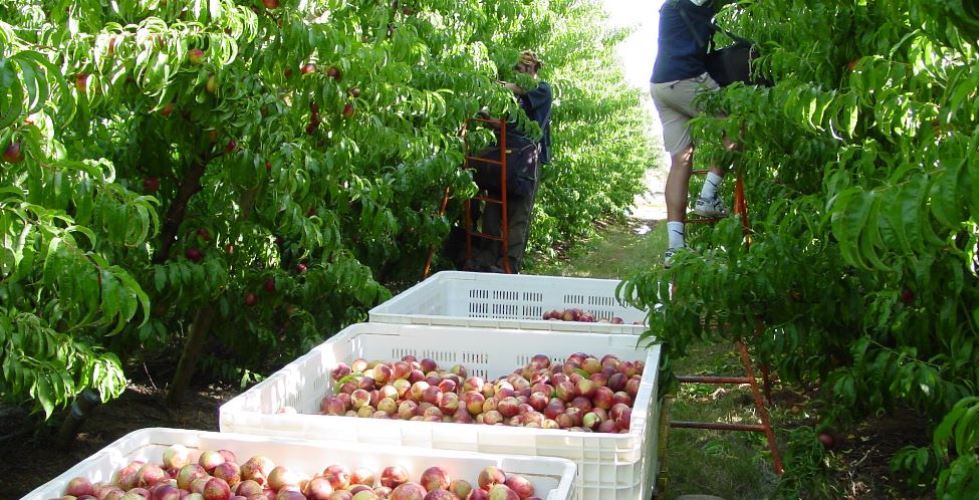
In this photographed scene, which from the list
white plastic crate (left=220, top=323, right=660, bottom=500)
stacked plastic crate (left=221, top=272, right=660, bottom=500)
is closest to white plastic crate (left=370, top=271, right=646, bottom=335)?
stacked plastic crate (left=221, top=272, right=660, bottom=500)

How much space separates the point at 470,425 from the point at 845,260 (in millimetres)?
1036

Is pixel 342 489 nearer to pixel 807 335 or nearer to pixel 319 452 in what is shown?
pixel 319 452

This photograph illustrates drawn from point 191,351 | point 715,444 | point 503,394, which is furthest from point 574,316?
point 191,351

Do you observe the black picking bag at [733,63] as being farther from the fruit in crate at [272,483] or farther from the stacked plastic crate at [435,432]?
the fruit in crate at [272,483]

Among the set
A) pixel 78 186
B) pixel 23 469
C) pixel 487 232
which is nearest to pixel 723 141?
pixel 78 186

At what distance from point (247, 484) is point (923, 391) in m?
1.74

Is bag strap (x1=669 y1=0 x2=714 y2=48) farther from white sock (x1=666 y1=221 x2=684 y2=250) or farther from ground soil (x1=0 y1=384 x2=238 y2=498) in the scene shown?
ground soil (x1=0 y1=384 x2=238 y2=498)

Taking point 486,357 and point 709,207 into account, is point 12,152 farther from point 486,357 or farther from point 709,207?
point 709,207

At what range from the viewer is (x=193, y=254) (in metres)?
3.91

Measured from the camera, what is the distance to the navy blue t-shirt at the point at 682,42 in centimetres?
482

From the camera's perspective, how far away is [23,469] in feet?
13.3

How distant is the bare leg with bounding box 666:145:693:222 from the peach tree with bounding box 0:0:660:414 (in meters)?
1.20

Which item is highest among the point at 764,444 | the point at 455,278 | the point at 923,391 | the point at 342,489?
the point at 455,278

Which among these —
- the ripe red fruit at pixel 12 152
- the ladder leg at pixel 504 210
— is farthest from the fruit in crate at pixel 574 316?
the ladder leg at pixel 504 210
